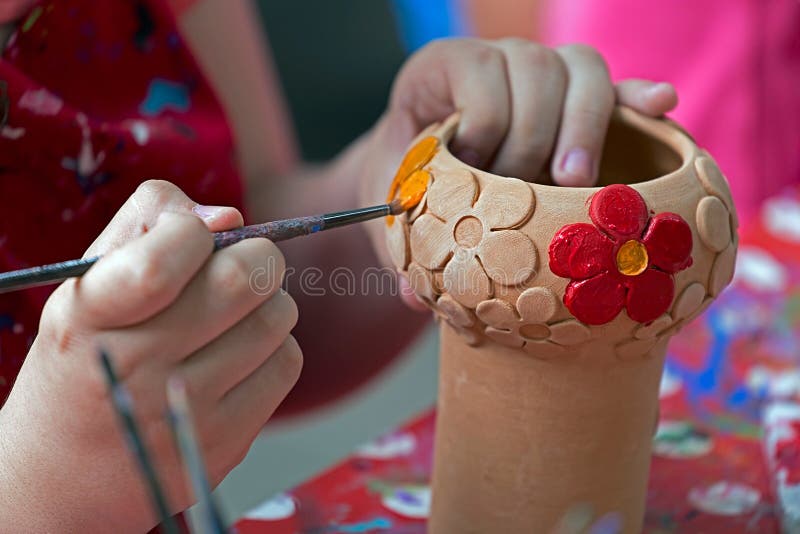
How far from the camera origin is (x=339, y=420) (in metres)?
1.39

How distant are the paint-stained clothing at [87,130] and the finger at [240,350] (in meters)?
0.26

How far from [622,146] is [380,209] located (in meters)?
0.18

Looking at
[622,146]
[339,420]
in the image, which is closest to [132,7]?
[622,146]

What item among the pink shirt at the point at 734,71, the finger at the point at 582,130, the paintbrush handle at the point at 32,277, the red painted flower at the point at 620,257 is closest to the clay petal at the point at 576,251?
the red painted flower at the point at 620,257

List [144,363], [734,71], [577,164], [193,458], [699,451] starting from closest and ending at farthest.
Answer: [193,458], [144,363], [577,164], [699,451], [734,71]

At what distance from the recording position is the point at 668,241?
399 mm

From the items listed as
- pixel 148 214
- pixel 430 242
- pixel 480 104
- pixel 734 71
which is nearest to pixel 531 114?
pixel 480 104

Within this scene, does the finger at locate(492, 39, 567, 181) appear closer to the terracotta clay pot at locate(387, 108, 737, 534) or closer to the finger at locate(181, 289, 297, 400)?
the terracotta clay pot at locate(387, 108, 737, 534)

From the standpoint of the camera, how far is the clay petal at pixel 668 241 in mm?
398

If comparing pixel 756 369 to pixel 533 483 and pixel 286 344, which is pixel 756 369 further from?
pixel 286 344

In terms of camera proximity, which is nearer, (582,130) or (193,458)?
(193,458)

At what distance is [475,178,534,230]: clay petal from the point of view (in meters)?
0.40

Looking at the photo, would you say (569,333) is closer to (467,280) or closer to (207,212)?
(467,280)

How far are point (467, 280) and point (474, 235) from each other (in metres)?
0.02
